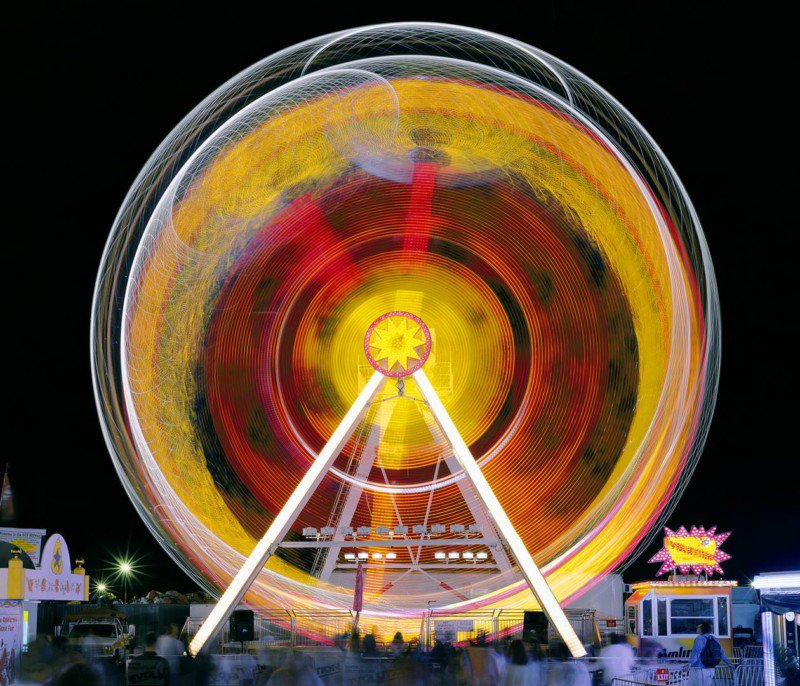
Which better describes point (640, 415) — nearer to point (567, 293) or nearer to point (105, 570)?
point (567, 293)

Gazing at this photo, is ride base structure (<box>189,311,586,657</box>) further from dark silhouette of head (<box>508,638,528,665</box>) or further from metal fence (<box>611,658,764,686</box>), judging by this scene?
dark silhouette of head (<box>508,638,528,665</box>)


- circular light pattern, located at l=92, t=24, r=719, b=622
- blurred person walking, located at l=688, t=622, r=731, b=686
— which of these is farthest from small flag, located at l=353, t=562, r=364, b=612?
blurred person walking, located at l=688, t=622, r=731, b=686

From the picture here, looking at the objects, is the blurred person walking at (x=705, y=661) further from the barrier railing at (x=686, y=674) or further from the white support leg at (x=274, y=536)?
the white support leg at (x=274, y=536)

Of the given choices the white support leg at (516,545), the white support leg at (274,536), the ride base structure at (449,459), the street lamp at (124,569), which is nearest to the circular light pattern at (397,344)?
the ride base structure at (449,459)

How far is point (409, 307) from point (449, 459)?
2.89 metres

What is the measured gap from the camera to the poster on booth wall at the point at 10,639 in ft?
42.9

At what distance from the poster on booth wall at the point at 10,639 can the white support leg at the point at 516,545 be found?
712cm

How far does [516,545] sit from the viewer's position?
17.3 m

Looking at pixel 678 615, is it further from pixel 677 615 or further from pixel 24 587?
pixel 24 587

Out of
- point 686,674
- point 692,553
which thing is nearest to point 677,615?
point 686,674

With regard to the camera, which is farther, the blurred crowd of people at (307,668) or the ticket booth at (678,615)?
the ticket booth at (678,615)

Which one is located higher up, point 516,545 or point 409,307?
point 409,307

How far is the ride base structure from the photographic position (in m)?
17.2

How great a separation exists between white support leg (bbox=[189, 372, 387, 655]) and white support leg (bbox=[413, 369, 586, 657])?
1.42 meters
